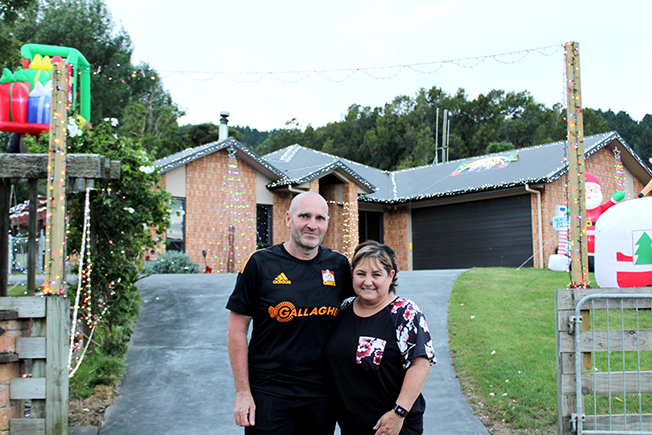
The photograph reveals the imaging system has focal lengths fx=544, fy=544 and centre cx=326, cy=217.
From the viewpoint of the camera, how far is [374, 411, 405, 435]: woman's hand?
2.53 meters

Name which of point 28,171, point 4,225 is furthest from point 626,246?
point 4,225

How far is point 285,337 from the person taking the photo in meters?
2.70

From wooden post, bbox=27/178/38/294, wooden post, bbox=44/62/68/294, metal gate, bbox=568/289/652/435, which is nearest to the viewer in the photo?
Result: metal gate, bbox=568/289/652/435

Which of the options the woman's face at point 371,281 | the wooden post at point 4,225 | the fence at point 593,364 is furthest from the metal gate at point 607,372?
the wooden post at point 4,225

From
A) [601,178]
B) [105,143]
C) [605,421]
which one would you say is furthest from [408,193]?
[605,421]

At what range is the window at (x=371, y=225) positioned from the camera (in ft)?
64.4

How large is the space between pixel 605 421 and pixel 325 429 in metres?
2.46

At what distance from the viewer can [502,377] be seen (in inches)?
222

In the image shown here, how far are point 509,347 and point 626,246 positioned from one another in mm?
2334

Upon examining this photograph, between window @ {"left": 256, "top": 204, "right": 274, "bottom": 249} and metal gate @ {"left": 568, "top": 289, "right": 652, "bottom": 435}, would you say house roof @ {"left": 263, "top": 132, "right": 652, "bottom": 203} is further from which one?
metal gate @ {"left": 568, "top": 289, "right": 652, "bottom": 435}

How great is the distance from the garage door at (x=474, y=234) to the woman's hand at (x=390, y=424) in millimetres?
14056

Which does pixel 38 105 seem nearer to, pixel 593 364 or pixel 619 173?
pixel 593 364

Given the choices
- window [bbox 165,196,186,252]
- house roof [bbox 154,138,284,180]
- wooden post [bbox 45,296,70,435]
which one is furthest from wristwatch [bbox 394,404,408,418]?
window [bbox 165,196,186,252]

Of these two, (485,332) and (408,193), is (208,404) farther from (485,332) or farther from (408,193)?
(408,193)
